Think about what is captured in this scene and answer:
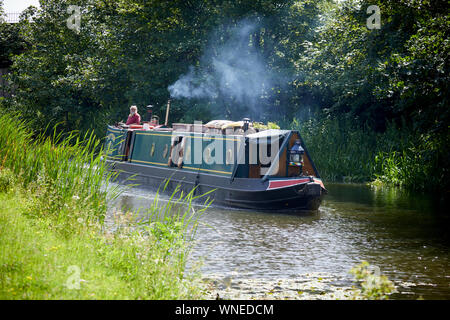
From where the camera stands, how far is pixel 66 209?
22.4ft

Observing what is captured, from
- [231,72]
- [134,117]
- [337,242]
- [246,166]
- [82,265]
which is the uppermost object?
[231,72]

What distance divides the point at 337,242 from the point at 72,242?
15.1ft

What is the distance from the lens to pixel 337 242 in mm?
8977

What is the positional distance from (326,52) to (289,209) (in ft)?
32.0

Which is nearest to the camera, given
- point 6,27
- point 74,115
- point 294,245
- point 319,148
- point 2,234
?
point 2,234

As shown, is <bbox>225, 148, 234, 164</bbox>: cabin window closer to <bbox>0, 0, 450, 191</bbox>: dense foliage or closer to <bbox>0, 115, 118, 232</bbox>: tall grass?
<bbox>0, 0, 450, 191</bbox>: dense foliage

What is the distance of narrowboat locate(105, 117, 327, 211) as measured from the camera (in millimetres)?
11695

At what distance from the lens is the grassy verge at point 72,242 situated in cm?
459

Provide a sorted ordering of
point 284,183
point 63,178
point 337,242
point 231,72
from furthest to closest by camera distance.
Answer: point 231,72 → point 284,183 → point 337,242 → point 63,178

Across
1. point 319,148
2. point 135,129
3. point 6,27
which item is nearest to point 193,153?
point 135,129

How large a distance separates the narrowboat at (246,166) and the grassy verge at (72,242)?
293 centimetres

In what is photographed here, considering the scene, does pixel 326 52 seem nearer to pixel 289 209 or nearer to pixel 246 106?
pixel 246 106

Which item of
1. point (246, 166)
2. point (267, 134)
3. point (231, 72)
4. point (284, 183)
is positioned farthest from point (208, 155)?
point (231, 72)

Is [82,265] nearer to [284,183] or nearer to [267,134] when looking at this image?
[284,183]
